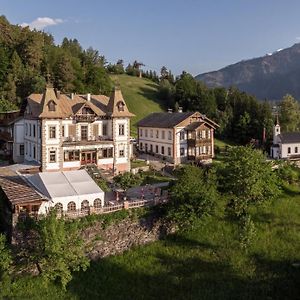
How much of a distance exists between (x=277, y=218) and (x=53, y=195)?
16.8 m

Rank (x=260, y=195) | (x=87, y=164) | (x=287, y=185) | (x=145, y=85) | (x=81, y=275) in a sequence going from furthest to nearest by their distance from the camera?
1. (x=145, y=85)
2. (x=87, y=164)
3. (x=287, y=185)
4. (x=260, y=195)
5. (x=81, y=275)

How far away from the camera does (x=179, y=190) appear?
2873 centimetres

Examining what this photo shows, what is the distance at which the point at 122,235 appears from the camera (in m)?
27.9

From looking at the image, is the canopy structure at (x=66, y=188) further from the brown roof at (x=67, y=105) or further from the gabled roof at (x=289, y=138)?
the gabled roof at (x=289, y=138)

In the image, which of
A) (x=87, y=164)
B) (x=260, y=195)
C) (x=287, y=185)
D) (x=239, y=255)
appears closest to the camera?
(x=239, y=255)

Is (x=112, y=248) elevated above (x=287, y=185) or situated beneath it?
situated beneath

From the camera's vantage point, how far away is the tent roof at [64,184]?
92.7ft

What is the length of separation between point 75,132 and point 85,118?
1.66 m

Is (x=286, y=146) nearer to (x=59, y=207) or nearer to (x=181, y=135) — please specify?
(x=181, y=135)

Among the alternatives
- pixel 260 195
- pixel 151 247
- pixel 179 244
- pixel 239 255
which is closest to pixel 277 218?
pixel 260 195

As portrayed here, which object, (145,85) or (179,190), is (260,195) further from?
(145,85)

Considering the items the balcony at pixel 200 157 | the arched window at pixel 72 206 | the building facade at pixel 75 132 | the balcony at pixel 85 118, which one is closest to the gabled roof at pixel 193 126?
the balcony at pixel 200 157

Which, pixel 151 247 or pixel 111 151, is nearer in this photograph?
pixel 151 247

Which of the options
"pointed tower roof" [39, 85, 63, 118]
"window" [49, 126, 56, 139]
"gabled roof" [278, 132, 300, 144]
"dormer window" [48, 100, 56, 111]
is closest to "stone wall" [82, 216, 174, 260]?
"window" [49, 126, 56, 139]
